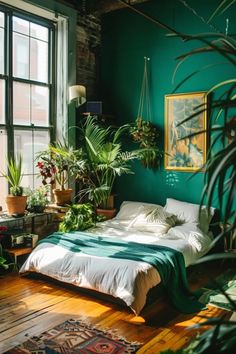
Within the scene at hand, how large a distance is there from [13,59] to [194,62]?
2634mm

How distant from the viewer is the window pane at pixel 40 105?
5.55m

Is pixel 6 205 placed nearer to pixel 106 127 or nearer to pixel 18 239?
pixel 18 239

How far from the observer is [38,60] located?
557 cm

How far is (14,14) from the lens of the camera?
201 inches

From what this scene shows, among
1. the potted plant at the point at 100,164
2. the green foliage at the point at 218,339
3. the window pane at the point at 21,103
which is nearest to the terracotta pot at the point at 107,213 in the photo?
the potted plant at the point at 100,164

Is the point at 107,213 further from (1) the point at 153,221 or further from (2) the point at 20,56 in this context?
(2) the point at 20,56

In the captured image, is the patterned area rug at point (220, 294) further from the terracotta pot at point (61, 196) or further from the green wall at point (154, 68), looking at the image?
the terracotta pot at point (61, 196)

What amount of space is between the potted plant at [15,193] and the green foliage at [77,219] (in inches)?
23.7

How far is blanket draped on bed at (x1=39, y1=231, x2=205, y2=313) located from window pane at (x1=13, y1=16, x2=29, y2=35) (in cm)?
299

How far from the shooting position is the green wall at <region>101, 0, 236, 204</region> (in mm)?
5445

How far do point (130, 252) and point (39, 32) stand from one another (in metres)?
3.61

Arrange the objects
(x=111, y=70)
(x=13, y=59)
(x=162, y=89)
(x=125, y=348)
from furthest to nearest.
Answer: (x=111, y=70) → (x=162, y=89) → (x=13, y=59) → (x=125, y=348)

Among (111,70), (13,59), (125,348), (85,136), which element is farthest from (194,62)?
(125,348)

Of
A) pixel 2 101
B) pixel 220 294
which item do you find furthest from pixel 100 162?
pixel 220 294
